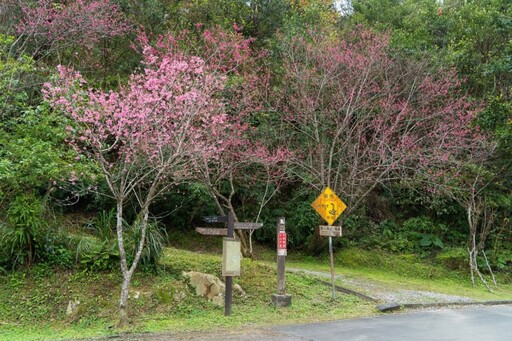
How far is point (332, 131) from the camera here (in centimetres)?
1458

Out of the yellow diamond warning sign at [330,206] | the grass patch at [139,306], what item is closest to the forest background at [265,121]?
the grass patch at [139,306]

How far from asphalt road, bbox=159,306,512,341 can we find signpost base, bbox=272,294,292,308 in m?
1.29

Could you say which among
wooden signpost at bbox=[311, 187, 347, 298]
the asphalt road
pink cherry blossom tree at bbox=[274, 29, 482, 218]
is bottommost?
the asphalt road

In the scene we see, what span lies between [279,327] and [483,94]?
1414cm

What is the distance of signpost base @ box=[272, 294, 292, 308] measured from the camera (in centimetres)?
887

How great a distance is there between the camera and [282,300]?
8906 millimetres

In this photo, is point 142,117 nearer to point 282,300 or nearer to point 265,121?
point 282,300

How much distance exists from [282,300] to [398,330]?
241cm

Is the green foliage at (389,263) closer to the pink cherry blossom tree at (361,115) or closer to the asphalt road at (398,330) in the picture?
the pink cherry blossom tree at (361,115)

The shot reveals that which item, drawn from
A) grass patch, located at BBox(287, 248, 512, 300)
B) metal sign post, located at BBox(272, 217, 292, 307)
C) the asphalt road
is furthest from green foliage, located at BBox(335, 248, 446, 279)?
metal sign post, located at BBox(272, 217, 292, 307)

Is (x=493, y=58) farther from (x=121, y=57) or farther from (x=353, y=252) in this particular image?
(x=121, y=57)

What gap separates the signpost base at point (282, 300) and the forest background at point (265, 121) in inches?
106

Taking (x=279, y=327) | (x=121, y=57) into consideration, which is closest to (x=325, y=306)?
(x=279, y=327)

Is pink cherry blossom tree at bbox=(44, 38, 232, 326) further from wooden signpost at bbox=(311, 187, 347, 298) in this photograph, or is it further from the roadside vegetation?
wooden signpost at bbox=(311, 187, 347, 298)
